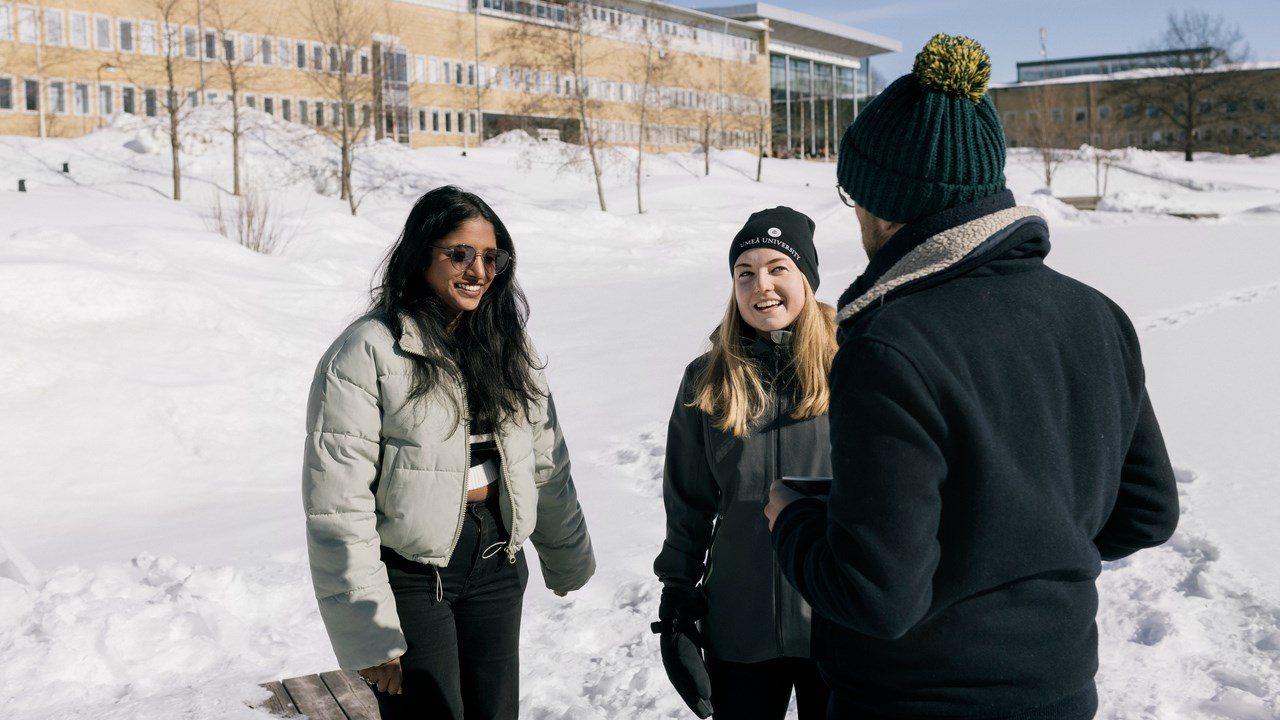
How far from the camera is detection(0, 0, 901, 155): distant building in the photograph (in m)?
40.2

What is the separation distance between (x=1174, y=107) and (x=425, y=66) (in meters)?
51.5

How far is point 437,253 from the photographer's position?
10.1 ft

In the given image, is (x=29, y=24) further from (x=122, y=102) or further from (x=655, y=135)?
(x=655, y=135)

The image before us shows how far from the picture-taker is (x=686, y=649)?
2730 millimetres

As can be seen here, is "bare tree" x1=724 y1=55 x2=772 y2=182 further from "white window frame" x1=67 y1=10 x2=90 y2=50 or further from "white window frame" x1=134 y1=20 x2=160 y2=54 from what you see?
"white window frame" x1=67 y1=10 x2=90 y2=50

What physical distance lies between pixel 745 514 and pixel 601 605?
282 centimetres

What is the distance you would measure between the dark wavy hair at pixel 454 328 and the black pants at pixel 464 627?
0.31 m

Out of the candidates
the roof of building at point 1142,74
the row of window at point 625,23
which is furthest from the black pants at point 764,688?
the roof of building at point 1142,74

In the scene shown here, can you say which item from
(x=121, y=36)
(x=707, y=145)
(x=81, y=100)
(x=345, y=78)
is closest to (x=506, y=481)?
(x=345, y=78)

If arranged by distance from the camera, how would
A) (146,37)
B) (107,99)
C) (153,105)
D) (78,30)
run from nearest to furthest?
(78,30) → (107,99) → (146,37) → (153,105)

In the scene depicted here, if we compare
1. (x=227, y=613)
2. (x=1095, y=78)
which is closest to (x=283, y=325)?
(x=227, y=613)

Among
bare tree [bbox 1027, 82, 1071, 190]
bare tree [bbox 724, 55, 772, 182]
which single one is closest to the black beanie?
bare tree [bbox 724, 55, 772, 182]

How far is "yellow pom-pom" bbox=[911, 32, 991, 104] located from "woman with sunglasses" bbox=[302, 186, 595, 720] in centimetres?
163

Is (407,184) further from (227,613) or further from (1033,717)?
(1033,717)
